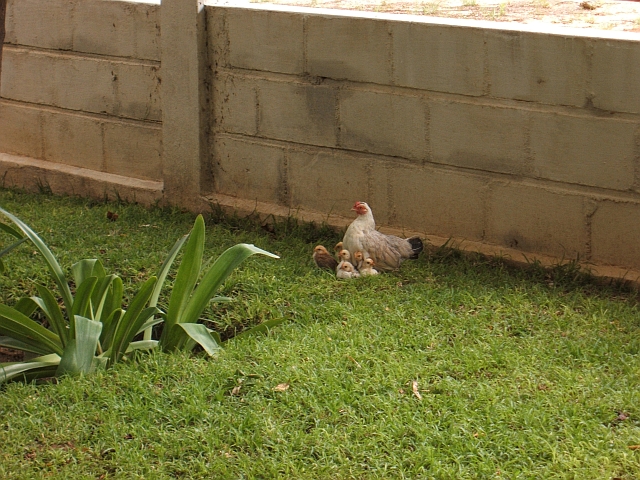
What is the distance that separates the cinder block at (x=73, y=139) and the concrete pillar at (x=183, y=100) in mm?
689

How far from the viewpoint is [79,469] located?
316 cm

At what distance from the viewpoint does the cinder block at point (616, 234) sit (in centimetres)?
468

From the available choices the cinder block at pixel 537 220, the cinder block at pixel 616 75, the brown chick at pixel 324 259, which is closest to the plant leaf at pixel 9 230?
the brown chick at pixel 324 259

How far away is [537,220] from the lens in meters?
4.94

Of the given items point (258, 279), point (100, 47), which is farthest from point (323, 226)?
point (100, 47)

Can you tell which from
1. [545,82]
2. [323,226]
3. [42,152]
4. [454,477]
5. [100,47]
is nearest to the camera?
[454,477]

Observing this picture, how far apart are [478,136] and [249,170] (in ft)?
5.27

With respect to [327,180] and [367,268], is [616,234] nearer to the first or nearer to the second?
[367,268]

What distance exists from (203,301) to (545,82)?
2.15 metres

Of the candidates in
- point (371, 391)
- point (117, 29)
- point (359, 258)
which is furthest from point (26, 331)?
point (117, 29)

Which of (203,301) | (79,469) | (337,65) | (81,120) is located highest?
(337,65)

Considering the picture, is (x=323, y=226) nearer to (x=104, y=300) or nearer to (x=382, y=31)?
(x=382, y=31)

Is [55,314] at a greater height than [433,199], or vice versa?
[433,199]

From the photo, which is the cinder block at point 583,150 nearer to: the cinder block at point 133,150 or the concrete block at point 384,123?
the concrete block at point 384,123
